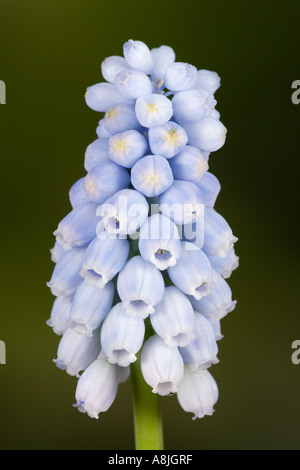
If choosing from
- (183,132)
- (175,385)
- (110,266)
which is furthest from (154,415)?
(183,132)

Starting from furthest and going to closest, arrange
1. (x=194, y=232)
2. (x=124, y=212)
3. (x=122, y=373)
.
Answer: (x=122, y=373)
(x=194, y=232)
(x=124, y=212)

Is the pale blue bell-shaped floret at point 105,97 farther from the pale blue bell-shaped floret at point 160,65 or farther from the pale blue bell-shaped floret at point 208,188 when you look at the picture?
the pale blue bell-shaped floret at point 208,188

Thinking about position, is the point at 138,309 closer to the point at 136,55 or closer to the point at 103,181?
the point at 103,181

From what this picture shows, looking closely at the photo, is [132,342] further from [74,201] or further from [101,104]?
[101,104]

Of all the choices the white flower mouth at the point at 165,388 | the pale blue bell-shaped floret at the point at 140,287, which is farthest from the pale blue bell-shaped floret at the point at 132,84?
the white flower mouth at the point at 165,388

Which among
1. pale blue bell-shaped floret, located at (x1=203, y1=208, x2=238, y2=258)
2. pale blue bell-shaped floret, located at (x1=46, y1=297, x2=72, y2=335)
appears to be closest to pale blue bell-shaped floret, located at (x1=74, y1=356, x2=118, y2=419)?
pale blue bell-shaped floret, located at (x1=46, y1=297, x2=72, y2=335)

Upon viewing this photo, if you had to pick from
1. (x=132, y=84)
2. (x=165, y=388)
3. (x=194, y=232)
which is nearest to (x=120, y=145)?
(x=132, y=84)
